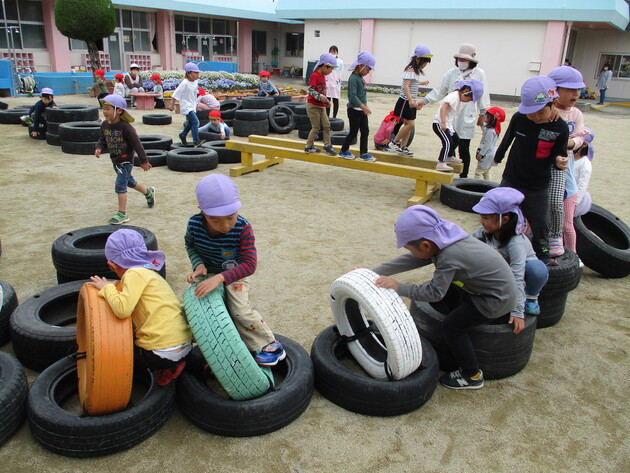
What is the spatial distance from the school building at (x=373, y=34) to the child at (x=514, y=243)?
2387 cm

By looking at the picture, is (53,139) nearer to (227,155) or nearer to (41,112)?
(41,112)

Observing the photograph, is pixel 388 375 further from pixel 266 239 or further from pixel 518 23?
pixel 518 23

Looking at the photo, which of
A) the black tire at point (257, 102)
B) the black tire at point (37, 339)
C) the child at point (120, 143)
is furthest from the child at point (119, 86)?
the black tire at point (37, 339)

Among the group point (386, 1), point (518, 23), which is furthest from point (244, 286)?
point (386, 1)

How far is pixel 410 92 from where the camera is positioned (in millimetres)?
8773

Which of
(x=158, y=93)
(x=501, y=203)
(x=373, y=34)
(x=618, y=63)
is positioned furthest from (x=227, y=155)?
(x=618, y=63)

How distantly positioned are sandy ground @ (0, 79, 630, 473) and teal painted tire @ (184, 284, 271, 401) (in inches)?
14.3

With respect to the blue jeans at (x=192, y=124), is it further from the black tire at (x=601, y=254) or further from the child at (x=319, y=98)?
the black tire at (x=601, y=254)

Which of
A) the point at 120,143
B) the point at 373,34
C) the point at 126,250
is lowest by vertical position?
the point at 126,250

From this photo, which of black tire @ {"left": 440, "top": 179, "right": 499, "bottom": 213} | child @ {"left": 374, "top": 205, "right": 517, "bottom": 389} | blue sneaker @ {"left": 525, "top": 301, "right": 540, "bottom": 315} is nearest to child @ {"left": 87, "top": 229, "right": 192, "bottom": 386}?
child @ {"left": 374, "top": 205, "right": 517, "bottom": 389}

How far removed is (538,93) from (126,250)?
327cm

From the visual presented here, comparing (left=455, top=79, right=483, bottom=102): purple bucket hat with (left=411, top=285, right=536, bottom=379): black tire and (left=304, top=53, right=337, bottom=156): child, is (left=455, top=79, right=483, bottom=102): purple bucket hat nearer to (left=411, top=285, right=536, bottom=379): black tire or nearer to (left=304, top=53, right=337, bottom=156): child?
(left=304, top=53, right=337, bottom=156): child

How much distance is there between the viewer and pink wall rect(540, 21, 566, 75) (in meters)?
24.6

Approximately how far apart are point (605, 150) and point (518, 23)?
15.3 m
